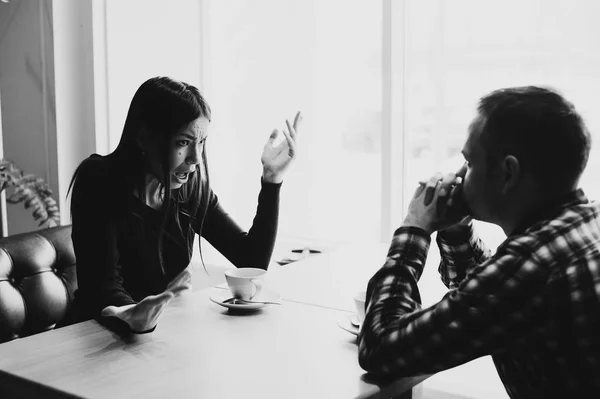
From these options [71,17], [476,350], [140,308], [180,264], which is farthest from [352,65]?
[476,350]

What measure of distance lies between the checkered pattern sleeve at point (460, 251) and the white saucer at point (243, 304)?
0.42m

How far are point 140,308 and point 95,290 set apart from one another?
29cm

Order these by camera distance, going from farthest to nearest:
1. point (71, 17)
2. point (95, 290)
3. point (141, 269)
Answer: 1. point (71, 17)
2. point (141, 269)
3. point (95, 290)

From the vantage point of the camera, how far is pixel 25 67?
10.0 ft

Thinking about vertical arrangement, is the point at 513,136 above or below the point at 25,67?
below

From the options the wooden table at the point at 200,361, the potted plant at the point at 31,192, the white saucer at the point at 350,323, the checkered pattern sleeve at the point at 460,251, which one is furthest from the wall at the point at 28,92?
the checkered pattern sleeve at the point at 460,251

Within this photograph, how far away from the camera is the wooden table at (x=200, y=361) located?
1.06 metres

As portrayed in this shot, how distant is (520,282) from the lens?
0.91 m

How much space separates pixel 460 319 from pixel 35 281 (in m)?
1.30

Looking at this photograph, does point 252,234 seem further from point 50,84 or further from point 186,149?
point 50,84

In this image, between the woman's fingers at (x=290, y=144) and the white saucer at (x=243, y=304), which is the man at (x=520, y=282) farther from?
Result: the woman's fingers at (x=290, y=144)

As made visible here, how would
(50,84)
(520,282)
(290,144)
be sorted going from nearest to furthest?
(520,282) < (290,144) < (50,84)

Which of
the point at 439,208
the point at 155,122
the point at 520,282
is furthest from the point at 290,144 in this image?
the point at 520,282

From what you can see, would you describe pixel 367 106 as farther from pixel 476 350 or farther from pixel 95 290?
pixel 476 350
